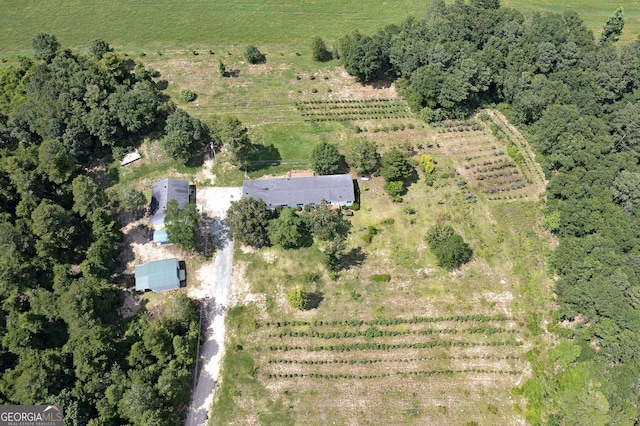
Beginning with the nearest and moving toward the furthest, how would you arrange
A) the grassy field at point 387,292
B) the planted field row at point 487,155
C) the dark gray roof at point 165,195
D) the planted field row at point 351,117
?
the grassy field at point 387,292
the dark gray roof at point 165,195
the planted field row at point 487,155
the planted field row at point 351,117

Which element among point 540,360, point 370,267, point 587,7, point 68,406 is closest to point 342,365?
point 370,267

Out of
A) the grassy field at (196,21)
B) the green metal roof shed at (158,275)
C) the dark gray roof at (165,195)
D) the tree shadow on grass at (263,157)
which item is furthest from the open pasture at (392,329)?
the grassy field at (196,21)

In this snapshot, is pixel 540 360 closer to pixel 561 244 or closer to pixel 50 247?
pixel 561 244

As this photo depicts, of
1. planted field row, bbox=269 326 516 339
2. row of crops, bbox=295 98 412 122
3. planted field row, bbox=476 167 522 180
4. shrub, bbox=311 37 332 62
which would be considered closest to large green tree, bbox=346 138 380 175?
row of crops, bbox=295 98 412 122

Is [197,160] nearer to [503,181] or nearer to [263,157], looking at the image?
[263,157]

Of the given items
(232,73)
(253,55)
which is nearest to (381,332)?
(232,73)

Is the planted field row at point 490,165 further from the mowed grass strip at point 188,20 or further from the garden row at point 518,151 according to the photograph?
the mowed grass strip at point 188,20

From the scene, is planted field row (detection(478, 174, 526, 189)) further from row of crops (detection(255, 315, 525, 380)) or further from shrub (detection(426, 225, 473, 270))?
row of crops (detection(255, 315, 525, 380))
